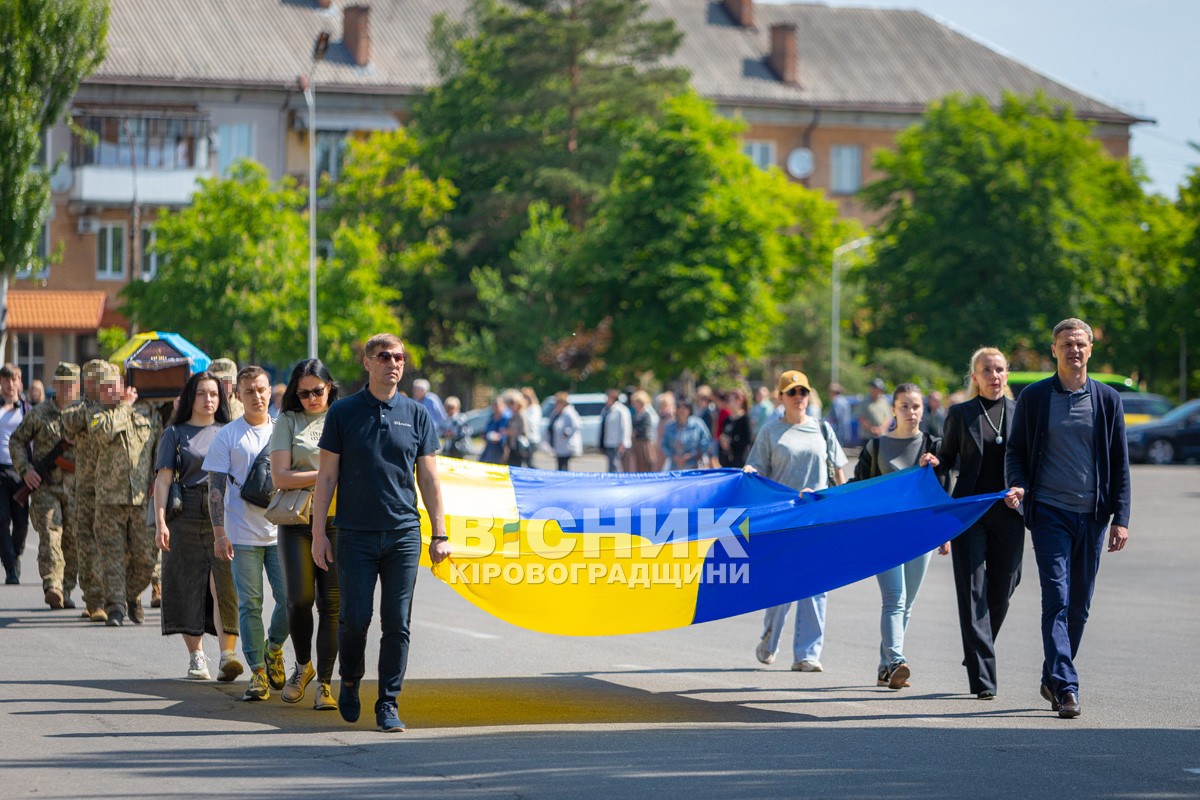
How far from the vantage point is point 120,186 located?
65562mm

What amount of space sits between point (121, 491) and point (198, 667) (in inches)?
111

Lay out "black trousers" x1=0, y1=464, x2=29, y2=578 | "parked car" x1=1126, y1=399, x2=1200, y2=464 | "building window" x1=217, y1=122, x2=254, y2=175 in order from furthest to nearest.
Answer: "building window" x1=217, y1=122, x2=254, y2=175, "parked car" x1=1126, y1=399, x2=1200, y2=464, "black trousers" x1=0, y1=464, x2=29, y2=578

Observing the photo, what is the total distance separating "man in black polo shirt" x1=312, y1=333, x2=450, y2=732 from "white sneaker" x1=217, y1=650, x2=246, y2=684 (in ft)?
6.32

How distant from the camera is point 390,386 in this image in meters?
9.18

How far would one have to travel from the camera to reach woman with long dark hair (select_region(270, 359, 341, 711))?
9.88 metres

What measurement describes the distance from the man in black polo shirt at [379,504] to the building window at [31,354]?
5913 centimetres

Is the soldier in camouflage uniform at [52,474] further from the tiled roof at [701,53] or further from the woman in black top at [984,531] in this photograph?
the tiled roof at [701,53]

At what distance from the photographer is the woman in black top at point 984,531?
34.0 ft

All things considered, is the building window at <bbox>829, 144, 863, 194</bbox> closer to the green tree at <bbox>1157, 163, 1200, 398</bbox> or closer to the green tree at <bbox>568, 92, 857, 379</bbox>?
the green tree at <bbox>1157, 163, 1200, 398</bbox>

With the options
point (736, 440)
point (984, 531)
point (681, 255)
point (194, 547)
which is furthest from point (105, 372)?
point (681, 255)

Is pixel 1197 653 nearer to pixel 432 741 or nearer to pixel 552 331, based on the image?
pixel 432 741

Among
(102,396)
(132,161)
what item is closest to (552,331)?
(132,161)

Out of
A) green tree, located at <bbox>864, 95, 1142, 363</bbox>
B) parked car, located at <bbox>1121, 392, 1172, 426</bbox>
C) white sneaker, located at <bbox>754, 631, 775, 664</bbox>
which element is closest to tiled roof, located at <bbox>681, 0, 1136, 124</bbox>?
green tree, located at <bbox>864, 95, 1142, 363</bbox>

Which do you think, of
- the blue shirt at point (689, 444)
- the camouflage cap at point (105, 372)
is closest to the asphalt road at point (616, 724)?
the camouflage cap at point (105, 372)
